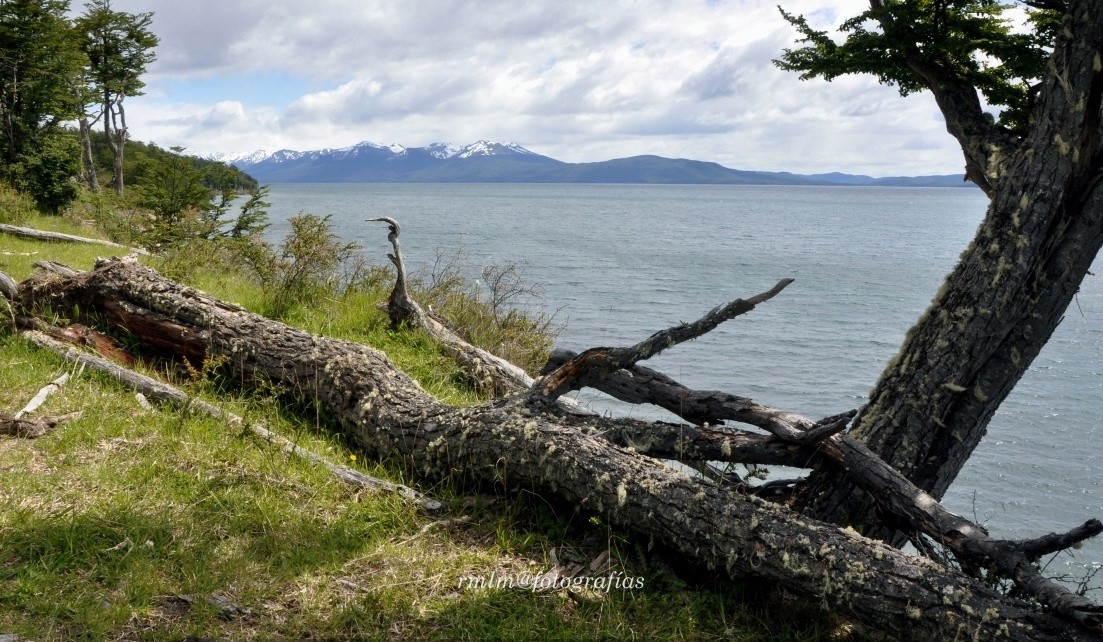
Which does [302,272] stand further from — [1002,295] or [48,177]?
[48,177]

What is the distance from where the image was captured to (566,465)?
5066 mm

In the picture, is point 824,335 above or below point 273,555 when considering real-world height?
below

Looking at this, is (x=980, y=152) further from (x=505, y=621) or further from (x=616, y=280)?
(x=616, y=280)

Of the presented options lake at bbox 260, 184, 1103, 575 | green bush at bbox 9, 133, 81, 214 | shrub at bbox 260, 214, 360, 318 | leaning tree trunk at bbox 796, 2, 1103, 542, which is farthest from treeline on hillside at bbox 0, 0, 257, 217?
leaning tree trunk at bbox 796, 2, 1103, 542

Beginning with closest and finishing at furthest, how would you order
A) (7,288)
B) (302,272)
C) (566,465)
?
(566,465), (7,288), (302,272)

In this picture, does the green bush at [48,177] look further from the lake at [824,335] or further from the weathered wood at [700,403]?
the weathered wood at [700,403]

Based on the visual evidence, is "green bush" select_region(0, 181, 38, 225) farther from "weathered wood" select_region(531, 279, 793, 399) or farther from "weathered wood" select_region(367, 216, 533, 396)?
"weathered wood" select_region(531, 279, 793, 399)

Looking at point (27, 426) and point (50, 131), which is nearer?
point (27, 426)

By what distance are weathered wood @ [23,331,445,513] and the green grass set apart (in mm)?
84

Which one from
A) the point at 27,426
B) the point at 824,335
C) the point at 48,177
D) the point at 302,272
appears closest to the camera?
the point at 27,426

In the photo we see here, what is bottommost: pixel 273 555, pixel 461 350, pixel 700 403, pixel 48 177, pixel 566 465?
pixel 273 555

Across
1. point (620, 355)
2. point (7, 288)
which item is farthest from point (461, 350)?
point (7, 288)

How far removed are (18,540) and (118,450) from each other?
49.2 inches

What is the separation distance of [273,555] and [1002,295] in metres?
4.67
